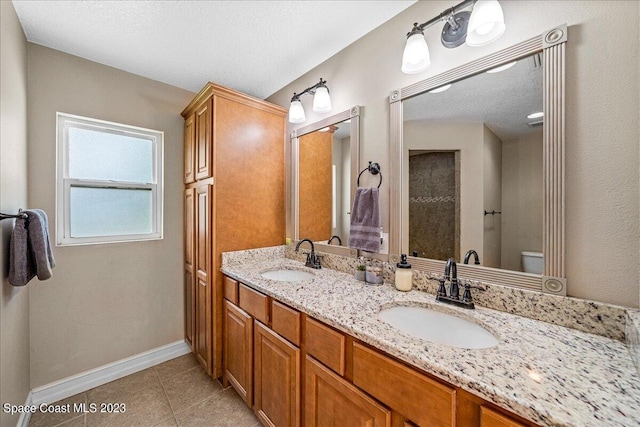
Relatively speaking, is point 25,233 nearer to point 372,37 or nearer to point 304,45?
point 304,45

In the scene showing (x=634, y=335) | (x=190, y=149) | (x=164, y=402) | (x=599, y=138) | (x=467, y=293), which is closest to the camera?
(x=634, y=335)

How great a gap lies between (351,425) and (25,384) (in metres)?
2.12

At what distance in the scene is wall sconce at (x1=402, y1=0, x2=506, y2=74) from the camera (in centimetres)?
104

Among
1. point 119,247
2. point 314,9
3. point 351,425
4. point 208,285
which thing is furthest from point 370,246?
point 119,247

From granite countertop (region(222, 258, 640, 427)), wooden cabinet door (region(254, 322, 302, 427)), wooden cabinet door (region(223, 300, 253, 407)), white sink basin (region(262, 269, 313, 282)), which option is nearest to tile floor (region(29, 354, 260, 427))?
wooden cabinet door (region(223, 300, 253, 407))

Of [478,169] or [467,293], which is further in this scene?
[478,169]

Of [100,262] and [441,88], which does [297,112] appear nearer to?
[441,88]

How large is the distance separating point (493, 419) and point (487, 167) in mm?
1019

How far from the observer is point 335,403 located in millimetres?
1018

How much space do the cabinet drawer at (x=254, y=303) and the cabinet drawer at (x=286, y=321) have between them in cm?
7

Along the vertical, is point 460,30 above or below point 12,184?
above

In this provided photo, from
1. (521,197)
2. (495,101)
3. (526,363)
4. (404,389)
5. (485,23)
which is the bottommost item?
(404,389)

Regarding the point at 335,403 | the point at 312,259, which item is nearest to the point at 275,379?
the point at 335,403

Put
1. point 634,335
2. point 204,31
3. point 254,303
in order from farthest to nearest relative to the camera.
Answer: point 204,31 → point 254,303 → point 634,335
